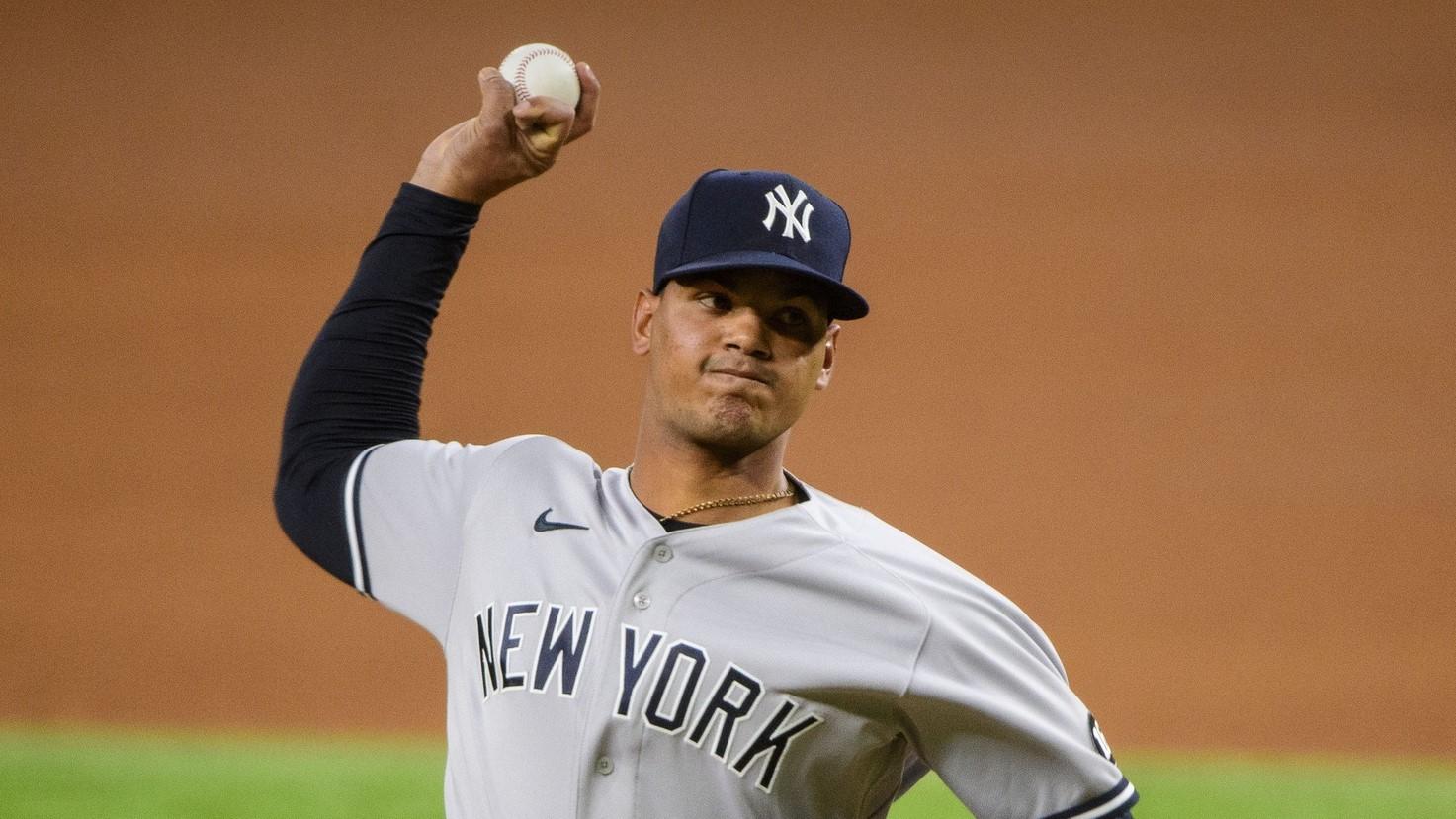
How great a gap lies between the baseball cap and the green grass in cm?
276

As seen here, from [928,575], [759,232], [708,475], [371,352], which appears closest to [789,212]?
[759,232]

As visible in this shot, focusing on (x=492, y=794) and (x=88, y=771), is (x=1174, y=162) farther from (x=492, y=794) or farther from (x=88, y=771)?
(x=492, y=794)

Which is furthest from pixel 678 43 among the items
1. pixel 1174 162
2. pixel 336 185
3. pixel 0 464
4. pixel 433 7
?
pixel 0 464

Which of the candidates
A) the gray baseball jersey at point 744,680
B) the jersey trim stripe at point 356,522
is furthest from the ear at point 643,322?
the jersey trim stripe at point 356,522

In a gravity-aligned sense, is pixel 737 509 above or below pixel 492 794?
above

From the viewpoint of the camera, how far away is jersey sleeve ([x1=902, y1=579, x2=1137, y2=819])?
138 centimetres

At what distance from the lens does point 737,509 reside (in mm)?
1546

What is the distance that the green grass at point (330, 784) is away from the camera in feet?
13.0

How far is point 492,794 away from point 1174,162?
613 centimetres

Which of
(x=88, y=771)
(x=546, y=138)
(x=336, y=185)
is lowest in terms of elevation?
(x=88, y=771)

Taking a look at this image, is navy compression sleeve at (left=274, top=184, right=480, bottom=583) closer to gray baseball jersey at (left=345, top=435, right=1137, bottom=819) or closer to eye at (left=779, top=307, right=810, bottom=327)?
gray baseball jersey at (left=345, top=435, right=1137, bottom=819)

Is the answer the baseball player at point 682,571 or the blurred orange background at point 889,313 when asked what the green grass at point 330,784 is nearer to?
the blurred orange background at point 889,313

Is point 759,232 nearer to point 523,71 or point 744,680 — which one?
point 523,71

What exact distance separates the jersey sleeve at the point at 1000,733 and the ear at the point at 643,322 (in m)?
0.45
